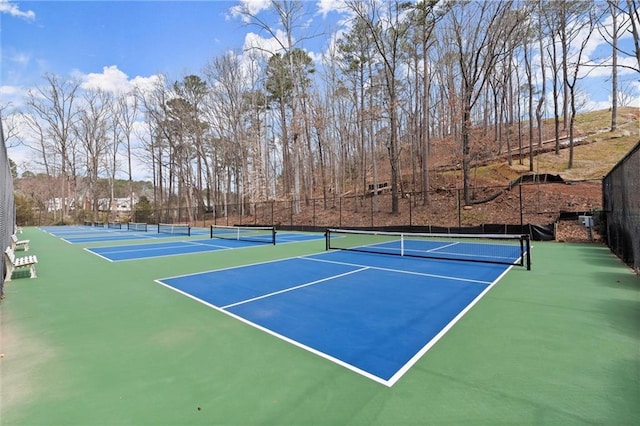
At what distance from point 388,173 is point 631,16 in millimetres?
24082

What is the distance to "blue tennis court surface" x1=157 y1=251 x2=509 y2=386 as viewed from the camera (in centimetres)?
333

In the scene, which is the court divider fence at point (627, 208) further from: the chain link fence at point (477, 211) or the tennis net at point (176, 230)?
the tennis net at point (176, 230)

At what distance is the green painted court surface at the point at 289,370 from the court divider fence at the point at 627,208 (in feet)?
7.13

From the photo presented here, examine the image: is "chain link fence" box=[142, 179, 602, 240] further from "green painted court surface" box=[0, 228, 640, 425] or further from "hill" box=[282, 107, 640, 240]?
"green painted court surface" box=[0, 228, 640, 425]

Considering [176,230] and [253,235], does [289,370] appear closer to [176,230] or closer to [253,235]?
[253,235]

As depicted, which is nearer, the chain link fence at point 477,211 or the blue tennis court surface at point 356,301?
the blue tennis court surface at point 356,301

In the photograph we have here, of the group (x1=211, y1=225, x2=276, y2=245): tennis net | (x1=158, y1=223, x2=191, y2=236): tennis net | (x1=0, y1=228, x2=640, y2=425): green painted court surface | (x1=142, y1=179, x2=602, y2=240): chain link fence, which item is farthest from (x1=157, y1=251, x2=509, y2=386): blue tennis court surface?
(x1=158, y1=223, x2=191, y2=236): tennis net

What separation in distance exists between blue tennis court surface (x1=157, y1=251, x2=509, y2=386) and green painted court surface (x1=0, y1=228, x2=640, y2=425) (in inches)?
8.9

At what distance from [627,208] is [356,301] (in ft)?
23.0

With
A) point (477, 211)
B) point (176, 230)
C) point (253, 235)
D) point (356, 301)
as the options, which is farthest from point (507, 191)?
point (176, 230)

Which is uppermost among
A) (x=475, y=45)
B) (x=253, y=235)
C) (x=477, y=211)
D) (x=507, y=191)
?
(x=475, y=45)

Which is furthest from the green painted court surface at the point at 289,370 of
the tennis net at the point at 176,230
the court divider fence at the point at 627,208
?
the tennis net at the point at 176,230

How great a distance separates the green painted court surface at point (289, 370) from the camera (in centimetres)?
227

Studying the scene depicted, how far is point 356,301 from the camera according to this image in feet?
16.5
